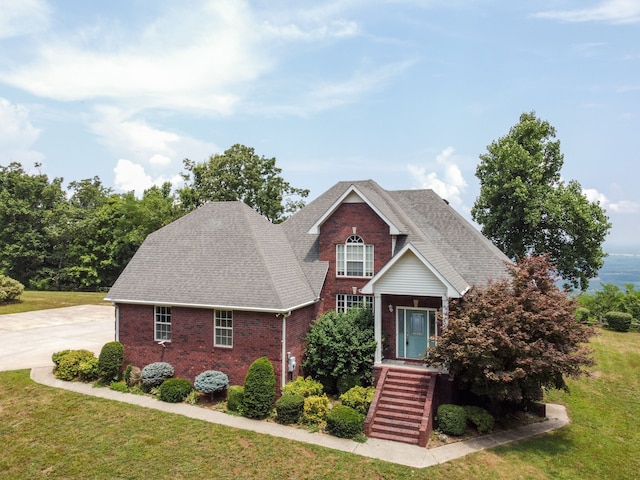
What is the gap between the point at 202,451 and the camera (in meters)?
13.8

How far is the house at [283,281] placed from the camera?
722 inches

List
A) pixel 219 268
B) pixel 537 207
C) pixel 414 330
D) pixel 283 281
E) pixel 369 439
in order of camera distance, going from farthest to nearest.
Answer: pixel 537 207, pixel 219 268, pixel 414 330, pixel 283 281, pixel 369 439

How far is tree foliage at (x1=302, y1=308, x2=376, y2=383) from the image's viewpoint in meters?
18.7

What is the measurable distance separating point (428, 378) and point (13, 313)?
35.3 m

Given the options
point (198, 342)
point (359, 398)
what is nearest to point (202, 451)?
point (198, 342)

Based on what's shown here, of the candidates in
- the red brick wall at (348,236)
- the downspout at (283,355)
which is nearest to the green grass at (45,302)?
the red brick wall at (348,236)

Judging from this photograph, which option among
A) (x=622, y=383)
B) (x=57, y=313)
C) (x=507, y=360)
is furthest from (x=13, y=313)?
(x=622, y=383)

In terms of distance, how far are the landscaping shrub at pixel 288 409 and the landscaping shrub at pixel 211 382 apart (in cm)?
277

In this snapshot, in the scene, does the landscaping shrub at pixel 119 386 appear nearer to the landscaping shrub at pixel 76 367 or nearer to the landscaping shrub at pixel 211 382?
the landscaping shrub at pixel 76 367

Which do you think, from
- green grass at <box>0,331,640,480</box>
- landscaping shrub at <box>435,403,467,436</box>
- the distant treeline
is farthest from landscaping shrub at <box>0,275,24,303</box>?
landscaping shrub at <box>435,403,467,436</box>

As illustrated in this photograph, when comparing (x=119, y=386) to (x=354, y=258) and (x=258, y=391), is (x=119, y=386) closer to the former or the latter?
(x=258, y=391)

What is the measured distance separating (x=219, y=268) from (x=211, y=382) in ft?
17.0

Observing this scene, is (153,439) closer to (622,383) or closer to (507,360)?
(507,360)

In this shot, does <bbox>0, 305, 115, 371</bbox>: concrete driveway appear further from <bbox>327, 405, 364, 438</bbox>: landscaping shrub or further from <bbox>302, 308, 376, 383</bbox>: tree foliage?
<bbox>327, 405, 364, 438</bbox>: landscaping shrub
